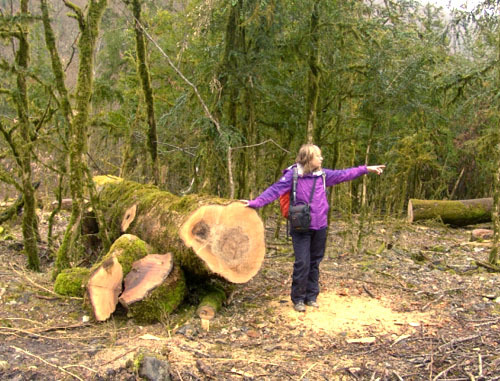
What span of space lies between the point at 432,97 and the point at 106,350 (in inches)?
281

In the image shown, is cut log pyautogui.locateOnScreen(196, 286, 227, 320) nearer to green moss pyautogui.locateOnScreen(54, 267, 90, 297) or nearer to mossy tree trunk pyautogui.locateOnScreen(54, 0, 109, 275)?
green moss pyautogui.locateOnScreen(54, 267, 90, 297)

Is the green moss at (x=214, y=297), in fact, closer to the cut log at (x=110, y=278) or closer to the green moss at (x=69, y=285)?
the cut log at (x=110, y=278)

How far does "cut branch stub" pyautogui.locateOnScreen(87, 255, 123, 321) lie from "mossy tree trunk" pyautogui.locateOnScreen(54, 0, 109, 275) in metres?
1.09

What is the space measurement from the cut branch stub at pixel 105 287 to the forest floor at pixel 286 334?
138 millimetres

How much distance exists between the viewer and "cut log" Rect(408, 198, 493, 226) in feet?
40.7

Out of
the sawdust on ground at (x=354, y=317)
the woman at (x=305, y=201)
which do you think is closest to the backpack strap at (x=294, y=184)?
the woman at (x=305, y=201)

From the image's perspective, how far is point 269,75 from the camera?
7707mm

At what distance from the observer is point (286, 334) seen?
4496 mm

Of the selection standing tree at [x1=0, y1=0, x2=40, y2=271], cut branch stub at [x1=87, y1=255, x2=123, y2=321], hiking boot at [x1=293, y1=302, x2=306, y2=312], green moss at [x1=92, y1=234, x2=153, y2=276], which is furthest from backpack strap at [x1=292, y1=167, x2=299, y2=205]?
standing tree at [x1=0, y1=0, x2=40, y2=271]

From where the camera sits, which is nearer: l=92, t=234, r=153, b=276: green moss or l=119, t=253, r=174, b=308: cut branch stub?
l=119, t=253, r=174, b=308: cut branch stub

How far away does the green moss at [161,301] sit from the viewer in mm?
4648

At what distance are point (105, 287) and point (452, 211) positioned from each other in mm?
10705

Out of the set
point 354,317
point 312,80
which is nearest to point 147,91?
point 312,80

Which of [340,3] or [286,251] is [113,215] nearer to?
[286,251]
